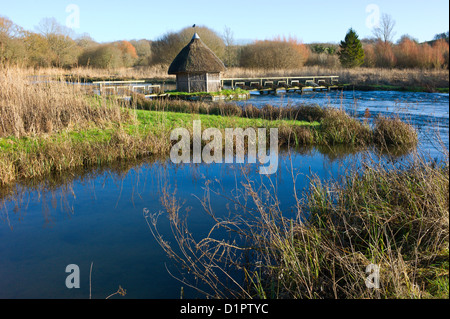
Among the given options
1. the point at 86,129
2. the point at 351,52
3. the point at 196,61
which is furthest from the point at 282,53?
the point at 86,129

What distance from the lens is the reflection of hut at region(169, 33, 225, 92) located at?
19031 millimetres

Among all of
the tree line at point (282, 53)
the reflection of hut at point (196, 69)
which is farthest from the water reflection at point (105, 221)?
the tree line at point (282, 53)

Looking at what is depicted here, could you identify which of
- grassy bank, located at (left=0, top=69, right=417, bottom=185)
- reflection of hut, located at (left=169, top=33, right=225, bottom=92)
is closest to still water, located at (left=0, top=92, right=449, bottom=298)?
grassy bank, located at (left=0, top=69, right=417, bottom=185)

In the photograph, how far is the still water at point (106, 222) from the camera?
3.69 meters

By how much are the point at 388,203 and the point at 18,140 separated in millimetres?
7175

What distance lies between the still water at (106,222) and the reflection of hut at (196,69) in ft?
38.1

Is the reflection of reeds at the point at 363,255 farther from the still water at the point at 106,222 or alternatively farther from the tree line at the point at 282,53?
the tree line at the point at 282,53

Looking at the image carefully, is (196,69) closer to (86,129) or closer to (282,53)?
(86,129)

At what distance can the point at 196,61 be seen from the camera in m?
19.1

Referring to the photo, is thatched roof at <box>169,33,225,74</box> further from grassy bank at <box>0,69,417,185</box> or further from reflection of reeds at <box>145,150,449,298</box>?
reflection of reeds at <box>145,150,449,298</box>

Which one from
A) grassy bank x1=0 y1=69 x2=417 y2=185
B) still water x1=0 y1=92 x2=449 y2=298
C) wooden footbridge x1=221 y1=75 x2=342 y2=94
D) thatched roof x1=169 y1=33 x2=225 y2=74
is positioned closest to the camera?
still water x1=0 y1=92 x2=449 y2=298

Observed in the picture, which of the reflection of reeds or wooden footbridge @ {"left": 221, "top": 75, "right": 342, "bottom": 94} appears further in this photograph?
wooden footbridge @ {"left": 221, "top": 75, "right": 342, "bottom": 94}
